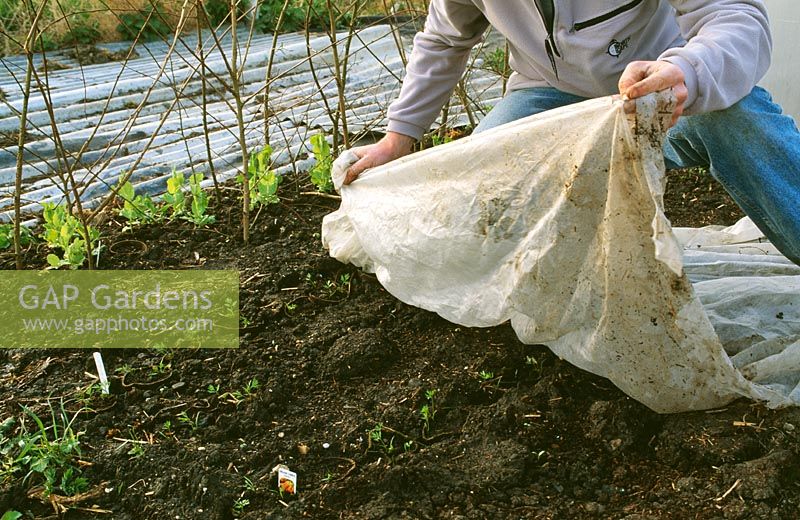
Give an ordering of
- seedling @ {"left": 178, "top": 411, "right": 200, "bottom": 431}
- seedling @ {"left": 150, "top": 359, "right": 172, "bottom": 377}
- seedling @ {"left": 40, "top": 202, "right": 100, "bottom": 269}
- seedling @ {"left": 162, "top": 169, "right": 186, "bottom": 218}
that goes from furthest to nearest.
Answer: seedling @ {"left": 162, "top": 169, "right": 186, "bottom": 218}
seedling @ {"left": 40, "top": 202, "right": 100, "bottom": 269}
seedling @ {"left": 150, "top": 359, "right": 172, "bottom": 377}
seedling @ {"left": 178, "top": 411, "right": 200, "bottom": 431}

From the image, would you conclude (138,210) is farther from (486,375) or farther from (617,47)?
(617,47)

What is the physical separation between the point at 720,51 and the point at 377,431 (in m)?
1.06

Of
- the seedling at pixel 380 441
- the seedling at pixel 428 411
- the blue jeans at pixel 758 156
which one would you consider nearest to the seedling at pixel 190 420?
the seedling at pixel 380 441

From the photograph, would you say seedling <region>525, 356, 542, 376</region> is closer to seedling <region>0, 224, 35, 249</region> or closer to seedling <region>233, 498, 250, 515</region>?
seedling <region>233, 498, 250, 515</region>

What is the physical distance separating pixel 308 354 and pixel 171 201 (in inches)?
40.6

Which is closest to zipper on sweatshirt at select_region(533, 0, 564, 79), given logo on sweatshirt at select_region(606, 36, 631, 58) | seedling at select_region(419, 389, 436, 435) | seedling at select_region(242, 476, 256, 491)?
logo on sweatshirt at select_region(606, 36, 631, 58)

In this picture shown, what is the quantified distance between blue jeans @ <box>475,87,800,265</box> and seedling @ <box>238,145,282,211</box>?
1454mm

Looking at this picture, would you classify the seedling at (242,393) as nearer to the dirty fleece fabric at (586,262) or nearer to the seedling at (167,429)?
the seedling at (167,429)

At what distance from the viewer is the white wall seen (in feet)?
10.5

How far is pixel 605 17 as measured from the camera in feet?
6.42

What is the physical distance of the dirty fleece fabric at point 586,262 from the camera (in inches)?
62.2

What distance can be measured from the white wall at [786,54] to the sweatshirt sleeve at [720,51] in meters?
1.72

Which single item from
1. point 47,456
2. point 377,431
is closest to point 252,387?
point 377,431

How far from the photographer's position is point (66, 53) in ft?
17.3
